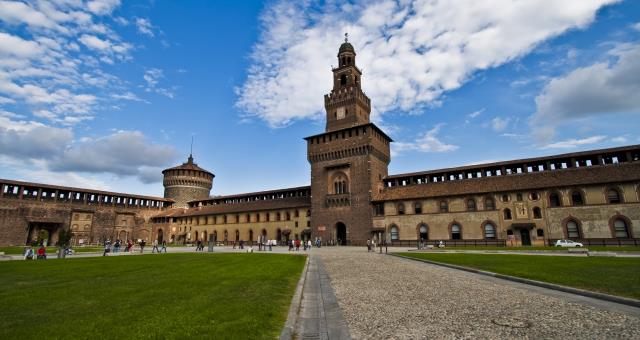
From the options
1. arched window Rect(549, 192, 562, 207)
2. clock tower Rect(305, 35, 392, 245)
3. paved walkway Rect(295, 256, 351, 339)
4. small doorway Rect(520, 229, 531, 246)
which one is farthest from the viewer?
clock tower Rect(305, 35, 392, 245)

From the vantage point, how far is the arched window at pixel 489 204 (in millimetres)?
40344

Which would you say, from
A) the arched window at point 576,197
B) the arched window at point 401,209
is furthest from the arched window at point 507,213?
the arched window at point 401,209

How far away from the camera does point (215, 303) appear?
7.71 m

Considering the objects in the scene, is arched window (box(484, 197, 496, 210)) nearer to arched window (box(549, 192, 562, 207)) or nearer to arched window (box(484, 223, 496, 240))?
arched window (box(484, 223, 496, 240))

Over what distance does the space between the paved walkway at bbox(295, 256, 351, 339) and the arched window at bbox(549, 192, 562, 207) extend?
36.8 metres

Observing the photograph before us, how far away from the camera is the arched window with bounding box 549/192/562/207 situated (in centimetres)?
3741

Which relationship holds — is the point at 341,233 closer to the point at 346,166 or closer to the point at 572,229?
the point at 346,166

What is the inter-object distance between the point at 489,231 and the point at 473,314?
37074mm

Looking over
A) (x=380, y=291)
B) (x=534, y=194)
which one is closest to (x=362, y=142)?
(x=534, y=194)

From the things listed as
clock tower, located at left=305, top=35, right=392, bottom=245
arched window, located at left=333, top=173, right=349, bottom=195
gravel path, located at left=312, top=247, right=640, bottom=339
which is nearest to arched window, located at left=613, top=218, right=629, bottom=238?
clock tower, located at left=305, top=35, right=392, bottom=245

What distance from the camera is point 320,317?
7.38 m

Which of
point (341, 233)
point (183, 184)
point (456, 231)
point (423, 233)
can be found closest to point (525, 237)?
point (456, 231)

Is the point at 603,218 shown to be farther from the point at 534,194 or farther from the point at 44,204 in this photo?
the point at 44,204

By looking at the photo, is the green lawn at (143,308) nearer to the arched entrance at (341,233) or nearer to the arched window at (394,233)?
the arched window at (394,233)
